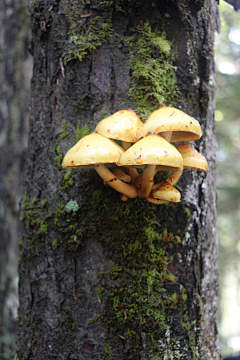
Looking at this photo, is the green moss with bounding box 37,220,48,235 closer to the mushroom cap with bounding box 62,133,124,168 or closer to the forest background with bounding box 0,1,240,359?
the mushroom cap with bounding box 62,133,124,168

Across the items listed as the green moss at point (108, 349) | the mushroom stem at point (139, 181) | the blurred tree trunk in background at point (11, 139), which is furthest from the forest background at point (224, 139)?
the green moss at point (108, 349)

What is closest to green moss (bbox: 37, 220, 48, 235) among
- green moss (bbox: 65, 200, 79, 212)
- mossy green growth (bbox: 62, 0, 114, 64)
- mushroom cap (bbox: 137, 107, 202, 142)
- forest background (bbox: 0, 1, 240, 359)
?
green moss (bbox: 65, 200, 79, 212)

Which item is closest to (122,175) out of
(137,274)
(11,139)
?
(137,274)

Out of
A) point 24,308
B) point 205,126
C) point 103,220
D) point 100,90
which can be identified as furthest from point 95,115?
point 24,308

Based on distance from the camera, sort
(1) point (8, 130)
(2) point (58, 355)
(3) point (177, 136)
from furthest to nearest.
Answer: (1) point (8, 130)
(3) point (177, 136)
(2) point (58, 355)

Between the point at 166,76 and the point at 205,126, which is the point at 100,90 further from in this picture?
the point at 205,126

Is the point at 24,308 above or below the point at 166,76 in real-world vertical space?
below
